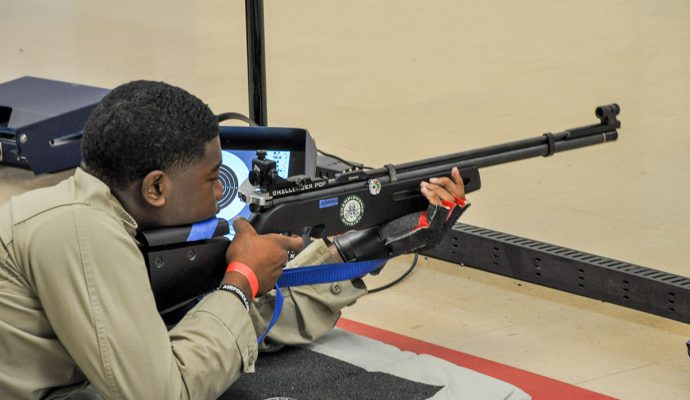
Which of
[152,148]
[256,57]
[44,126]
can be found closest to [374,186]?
[152,148]

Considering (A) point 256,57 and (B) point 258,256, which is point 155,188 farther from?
(A) point 256,57

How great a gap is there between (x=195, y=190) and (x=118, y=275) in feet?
0.78

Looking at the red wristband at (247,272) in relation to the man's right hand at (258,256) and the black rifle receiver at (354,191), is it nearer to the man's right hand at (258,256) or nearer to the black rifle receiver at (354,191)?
the man's right hand at (258,256)

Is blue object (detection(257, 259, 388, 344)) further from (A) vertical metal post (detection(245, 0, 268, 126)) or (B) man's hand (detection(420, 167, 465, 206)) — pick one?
(A) vertical metal post (detection(245, 0, 268, 126))

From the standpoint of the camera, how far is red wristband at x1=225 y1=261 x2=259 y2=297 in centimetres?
218

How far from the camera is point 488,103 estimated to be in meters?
5.58

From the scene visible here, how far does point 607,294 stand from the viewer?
335cm

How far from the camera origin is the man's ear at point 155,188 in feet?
6.60

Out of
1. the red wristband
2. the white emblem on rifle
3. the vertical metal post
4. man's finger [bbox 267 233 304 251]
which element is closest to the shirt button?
the white emblem on rifle

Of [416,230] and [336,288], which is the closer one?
[416,230]

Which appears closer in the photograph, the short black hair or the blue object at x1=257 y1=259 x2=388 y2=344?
the short black hair

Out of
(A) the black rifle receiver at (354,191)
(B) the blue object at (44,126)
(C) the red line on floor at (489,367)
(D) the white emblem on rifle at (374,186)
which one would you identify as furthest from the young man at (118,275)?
(B) the blue object at (44,126)

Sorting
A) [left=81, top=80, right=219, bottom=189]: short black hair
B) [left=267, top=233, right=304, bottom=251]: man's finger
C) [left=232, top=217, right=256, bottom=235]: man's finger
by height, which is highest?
[left=81, top=80, right=219, bottom=189]: short black hair

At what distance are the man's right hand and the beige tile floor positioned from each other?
3.37ft
